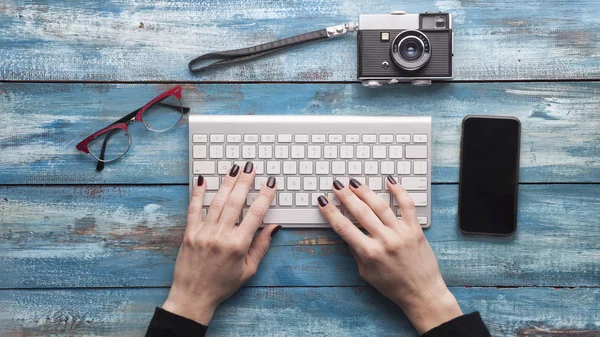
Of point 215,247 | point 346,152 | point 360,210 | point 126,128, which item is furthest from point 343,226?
point 126,128

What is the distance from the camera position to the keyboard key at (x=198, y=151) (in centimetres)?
108

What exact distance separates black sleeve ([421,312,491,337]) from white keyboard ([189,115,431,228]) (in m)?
0.25

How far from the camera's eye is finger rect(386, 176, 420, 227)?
1.05 meters

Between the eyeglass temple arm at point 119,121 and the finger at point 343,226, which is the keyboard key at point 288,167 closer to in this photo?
the finger at point 343,226

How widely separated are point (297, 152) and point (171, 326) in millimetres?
429

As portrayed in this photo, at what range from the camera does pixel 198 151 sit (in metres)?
1.08

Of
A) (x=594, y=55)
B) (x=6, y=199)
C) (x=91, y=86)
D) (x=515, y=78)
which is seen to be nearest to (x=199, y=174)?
(x=91, y=86)

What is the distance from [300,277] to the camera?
1123 millimetres

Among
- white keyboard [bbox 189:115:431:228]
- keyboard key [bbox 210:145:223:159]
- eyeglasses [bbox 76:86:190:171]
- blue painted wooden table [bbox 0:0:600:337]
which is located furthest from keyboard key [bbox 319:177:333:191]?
eyeglasses [bbox 76:86:190:171]

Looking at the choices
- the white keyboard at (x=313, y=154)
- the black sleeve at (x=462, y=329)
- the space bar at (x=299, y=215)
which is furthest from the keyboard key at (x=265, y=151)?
the black sleeve at (x=462, y=329)

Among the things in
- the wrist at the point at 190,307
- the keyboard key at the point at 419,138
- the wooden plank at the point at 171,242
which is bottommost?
the wrist at the point at 190,307

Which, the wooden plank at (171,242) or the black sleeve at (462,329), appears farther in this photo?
the wooden plank at (171,242)

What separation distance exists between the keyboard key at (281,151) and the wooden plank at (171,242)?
215 mm

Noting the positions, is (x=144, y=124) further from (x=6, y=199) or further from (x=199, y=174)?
(x=6, y=199)
